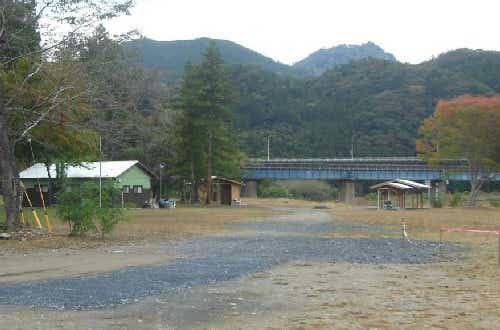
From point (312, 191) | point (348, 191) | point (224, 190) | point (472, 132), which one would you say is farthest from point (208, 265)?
point (312, 191)

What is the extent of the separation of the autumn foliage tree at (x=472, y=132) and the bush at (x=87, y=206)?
152 ft

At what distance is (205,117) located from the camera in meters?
60.0

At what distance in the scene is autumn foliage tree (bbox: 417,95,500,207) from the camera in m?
58.5

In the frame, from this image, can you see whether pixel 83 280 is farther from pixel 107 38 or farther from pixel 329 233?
pixel 329 233

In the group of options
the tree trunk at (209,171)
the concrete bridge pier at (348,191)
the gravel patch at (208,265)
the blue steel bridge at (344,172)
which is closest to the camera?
the gravel patch at (208,265)

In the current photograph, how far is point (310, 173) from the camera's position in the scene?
83188 millimetres

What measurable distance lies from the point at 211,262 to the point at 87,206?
6533 mm

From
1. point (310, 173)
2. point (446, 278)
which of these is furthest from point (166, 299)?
point (310, 173)

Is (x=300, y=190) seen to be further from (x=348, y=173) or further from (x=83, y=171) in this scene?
(x=83, y=171)

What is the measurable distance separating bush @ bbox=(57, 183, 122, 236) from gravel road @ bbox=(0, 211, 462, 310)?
217 centimetres

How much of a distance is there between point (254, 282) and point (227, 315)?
3.16m

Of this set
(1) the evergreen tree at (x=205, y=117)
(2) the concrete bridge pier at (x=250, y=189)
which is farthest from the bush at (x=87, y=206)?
(2) the concrete bridge pier at (x=250, y=189)

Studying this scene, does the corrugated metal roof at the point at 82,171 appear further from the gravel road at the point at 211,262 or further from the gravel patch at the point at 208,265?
the gravel patch at the point at 208,265

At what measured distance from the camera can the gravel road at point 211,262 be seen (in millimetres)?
9836
